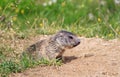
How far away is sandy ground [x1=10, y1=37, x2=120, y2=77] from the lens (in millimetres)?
6590

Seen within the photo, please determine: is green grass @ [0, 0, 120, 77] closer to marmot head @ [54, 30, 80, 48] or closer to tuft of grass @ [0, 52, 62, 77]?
tuft of grass @ [0, 52, 62, 77]

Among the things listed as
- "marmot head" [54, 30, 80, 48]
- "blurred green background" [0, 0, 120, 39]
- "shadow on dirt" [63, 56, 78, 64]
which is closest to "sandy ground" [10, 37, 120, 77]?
"shadow on dirt" [63, 56, 78, 64]

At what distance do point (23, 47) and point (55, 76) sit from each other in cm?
154

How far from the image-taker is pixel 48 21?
10.4 m

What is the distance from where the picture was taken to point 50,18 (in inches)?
430

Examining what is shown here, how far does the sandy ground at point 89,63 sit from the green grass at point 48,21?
193 mm

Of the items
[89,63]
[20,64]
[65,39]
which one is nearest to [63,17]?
[65,39]

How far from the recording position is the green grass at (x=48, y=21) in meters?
7.45

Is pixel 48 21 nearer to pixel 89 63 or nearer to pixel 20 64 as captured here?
pixel 89 63

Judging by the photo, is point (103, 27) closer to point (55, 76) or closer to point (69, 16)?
point (69, 16)

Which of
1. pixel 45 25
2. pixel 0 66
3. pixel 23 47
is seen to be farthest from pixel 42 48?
pixel 45 25

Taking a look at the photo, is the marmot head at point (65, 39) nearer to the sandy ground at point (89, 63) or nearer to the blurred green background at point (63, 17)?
the sandy ground at point (89, 63)

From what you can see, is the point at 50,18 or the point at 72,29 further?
the point at 50,18

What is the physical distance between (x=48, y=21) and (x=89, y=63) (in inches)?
136
